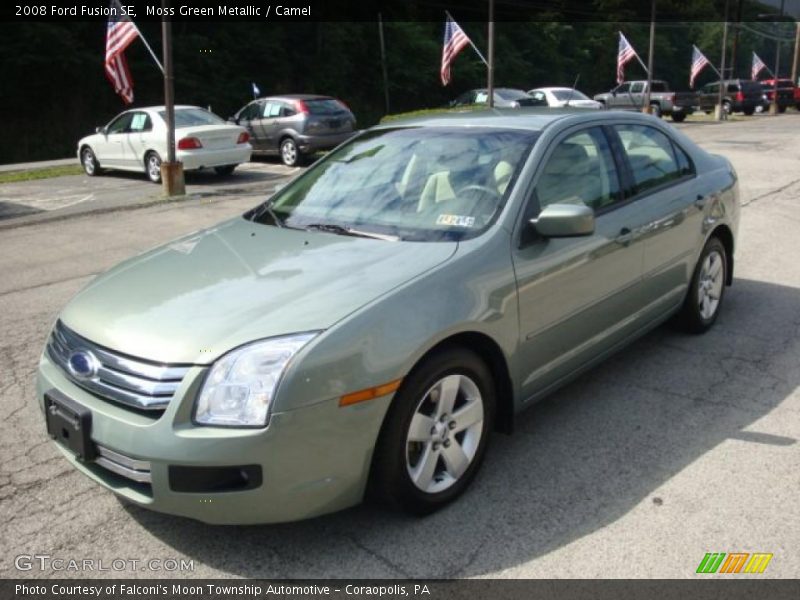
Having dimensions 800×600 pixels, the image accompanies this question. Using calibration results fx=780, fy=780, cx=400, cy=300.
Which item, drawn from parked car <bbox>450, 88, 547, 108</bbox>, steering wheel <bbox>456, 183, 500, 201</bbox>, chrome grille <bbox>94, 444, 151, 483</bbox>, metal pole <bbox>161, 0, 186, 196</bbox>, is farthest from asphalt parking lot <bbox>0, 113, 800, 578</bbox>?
parked car <bbox>450, 88, 547, 108</bbox>

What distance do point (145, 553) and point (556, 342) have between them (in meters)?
2.02

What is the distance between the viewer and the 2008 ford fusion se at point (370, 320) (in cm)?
269

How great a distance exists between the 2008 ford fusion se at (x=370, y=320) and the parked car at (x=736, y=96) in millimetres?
39021

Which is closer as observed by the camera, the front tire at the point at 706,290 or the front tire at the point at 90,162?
the front tire at the point at 706,290

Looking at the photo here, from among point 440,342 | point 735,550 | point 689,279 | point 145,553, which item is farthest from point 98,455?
point 689,279

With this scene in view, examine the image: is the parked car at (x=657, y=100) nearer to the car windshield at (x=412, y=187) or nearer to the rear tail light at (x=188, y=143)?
the rear tail light at (x=188, y=143)

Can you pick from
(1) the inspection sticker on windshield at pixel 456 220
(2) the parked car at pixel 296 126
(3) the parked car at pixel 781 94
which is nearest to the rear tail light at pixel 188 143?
(2) the parked car at pixel 296 126

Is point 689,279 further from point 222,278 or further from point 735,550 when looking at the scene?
point 222,278

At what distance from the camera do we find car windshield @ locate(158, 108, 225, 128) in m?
15.2

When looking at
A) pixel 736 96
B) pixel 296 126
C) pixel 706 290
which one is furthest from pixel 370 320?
pixel 736 96

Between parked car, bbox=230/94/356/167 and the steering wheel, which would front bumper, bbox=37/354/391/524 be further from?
parked car, bbox=230/94/356/167

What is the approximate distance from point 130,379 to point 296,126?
1528cm

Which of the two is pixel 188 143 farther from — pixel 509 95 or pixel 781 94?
pixel 781 94

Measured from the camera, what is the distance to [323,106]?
17.9 meters
